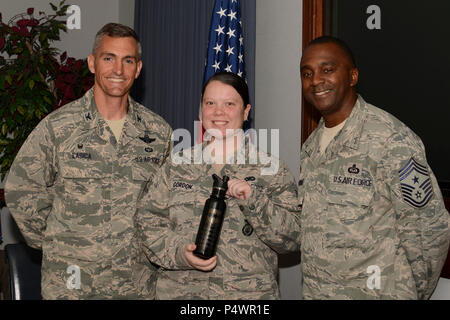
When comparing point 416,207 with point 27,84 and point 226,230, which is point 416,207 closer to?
point 226,230

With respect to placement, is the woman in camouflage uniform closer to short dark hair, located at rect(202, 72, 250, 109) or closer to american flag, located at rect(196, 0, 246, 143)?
short dark hair, located at rect(202, 72, 250, 109)

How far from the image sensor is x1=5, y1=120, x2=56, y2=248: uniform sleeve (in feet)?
6.94

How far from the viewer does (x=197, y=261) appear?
174 centimetres

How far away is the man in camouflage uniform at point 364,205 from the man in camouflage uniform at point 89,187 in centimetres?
82

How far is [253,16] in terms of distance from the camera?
3209 millimetres

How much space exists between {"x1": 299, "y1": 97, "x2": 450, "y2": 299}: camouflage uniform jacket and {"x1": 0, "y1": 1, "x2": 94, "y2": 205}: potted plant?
2.60 meters

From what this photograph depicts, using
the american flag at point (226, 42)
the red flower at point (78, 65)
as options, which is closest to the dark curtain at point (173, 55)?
the american flag at point (226, 42)

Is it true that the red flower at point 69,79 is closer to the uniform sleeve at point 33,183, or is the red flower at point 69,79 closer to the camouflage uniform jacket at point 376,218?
the uniform sleeve at point 33,183

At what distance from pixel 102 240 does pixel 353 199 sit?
1.12m

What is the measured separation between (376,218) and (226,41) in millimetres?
1845

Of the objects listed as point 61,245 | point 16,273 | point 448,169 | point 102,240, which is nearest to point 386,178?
point 448,169

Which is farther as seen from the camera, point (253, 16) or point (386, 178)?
point (253, 16)

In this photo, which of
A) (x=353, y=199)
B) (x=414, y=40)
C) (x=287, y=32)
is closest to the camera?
(x=353, y=199)

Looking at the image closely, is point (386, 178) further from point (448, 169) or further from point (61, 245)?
point (61, 245)
